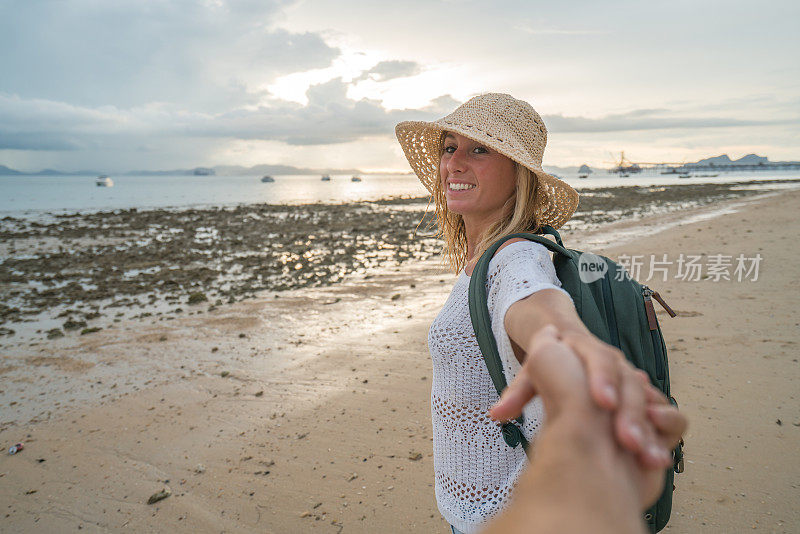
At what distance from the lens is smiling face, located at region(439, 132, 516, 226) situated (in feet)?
6.59

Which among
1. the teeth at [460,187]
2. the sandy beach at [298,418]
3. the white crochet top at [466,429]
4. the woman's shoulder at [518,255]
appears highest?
the teeth at [460,187]

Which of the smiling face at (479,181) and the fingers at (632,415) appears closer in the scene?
the fingers at (632,415)

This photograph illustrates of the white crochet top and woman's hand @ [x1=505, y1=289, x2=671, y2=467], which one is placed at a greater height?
woman's hand @ [x1=505, y1=289, x2=671, y2=467]

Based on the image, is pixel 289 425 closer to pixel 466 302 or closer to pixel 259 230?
pixel 466 302

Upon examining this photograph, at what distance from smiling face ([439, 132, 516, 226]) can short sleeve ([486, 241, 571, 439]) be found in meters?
0.64

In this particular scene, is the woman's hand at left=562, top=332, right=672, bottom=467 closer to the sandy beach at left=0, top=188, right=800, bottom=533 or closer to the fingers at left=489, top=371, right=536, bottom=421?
the fingers at left=489, top=371, right=536, bottom=421

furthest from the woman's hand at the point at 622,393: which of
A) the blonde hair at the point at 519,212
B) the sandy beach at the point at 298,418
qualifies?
the sandy beach at the point at 298,418

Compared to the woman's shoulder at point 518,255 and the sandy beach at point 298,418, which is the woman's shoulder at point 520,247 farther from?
the sandy beach at point 298,418

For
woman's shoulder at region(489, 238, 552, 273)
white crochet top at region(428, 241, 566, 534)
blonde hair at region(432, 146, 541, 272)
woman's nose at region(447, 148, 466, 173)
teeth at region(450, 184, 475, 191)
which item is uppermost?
woman's nose at region(447, 148, 466, 173)

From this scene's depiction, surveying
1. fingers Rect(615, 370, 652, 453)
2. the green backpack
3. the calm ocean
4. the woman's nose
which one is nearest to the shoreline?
the woman's nose

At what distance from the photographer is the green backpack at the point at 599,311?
53.4 inches

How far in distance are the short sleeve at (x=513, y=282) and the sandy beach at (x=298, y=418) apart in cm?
242

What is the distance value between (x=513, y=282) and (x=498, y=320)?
121 mm

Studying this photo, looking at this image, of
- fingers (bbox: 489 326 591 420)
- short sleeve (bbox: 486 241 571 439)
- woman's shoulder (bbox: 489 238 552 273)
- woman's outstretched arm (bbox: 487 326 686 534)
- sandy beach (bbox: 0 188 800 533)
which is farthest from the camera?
sandy beach (bbox: 0 188 800 533)
